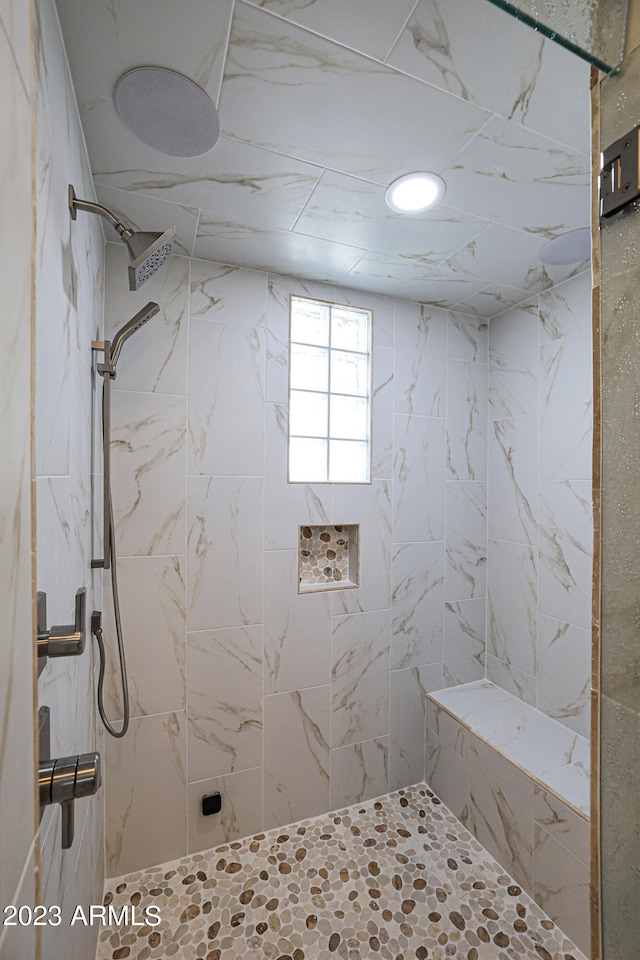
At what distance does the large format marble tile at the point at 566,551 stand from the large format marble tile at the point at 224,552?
4.40ft

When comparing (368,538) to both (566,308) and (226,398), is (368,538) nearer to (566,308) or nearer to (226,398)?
(226,398)

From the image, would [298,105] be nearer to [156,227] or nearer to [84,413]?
[156,227]

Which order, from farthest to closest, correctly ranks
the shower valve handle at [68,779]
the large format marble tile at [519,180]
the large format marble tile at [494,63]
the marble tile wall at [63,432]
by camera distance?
1. the large format marble tile at [519,180]
2. the large format marble tile at [494,63]
3. the marble tile wall at [63,432]
4. the shower valve handle at [68,779]

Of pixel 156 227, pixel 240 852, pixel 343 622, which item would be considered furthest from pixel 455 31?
pixel 240 852

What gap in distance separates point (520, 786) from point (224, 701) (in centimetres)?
120

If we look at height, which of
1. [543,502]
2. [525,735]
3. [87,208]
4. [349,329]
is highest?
[349,329]

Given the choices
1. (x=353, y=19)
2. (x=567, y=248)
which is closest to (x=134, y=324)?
(x=353, y=19)

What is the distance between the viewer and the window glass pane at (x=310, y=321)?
194 centimetres

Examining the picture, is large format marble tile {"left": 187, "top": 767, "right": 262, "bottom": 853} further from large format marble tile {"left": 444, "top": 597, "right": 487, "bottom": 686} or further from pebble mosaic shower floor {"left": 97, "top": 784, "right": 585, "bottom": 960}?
large format marble tile {"left": 444, "top": 597, "right": 487, "bottom": 686}

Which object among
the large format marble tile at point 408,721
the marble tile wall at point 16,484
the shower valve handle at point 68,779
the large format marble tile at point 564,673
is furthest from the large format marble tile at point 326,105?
the large format marble tile at point 408,721

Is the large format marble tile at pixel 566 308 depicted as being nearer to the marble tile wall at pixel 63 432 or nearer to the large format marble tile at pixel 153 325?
the large format marble tile at pixel 153 325

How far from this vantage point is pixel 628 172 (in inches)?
22.8

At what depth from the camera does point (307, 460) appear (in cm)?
196

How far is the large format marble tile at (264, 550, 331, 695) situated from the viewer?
5.95ft
